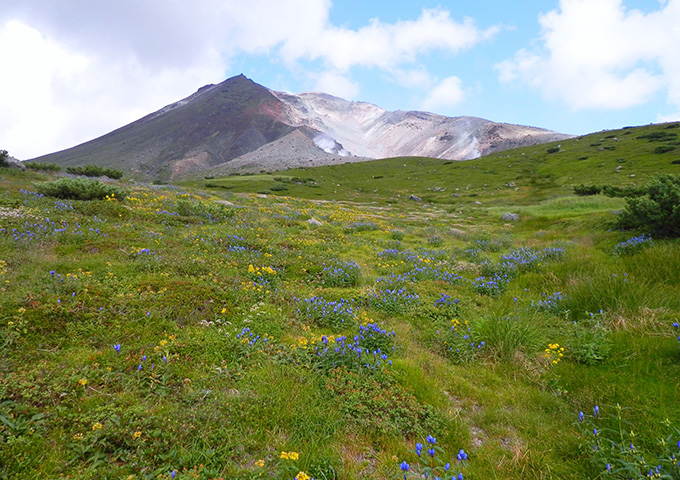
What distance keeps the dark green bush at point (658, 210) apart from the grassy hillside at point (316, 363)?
40.7 inches

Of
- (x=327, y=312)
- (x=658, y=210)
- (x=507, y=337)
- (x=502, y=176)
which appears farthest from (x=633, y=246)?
(x=502, y=176)

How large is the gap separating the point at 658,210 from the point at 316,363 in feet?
42.0

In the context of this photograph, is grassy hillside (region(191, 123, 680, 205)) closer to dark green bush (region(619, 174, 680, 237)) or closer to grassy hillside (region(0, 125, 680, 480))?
dark green bush (region(619, 174, 680, 237))

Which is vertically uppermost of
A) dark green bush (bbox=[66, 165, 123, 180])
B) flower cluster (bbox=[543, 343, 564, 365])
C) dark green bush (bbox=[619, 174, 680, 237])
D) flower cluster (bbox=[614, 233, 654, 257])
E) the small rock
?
dark green bush (bbox=[66, 165, 123, 180])

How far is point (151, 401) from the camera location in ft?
12.4

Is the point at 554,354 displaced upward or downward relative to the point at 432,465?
upward

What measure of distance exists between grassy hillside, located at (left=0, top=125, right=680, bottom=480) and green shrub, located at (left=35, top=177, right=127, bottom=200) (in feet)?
9.51

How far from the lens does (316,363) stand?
15.7 ft

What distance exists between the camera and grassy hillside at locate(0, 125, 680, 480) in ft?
10.6

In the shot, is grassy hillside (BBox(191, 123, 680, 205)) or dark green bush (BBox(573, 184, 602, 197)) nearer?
dark green bush (BBox(573, 184, 602, 197))

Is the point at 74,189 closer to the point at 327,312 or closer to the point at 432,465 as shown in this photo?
the point at 327,312

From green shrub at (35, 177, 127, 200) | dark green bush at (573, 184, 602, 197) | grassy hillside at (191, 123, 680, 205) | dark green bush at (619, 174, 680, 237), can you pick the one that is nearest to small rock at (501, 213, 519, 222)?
dark green bush at (573, 184, 602, 197)

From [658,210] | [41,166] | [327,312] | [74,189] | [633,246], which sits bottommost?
[327,312]

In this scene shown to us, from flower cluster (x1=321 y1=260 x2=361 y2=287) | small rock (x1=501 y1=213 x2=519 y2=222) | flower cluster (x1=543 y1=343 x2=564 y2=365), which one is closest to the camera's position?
flower cluster (x1=543 y1=343 x2=564 y2=365)
